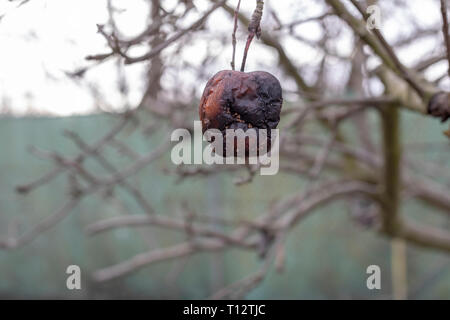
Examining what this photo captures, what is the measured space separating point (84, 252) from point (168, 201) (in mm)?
959

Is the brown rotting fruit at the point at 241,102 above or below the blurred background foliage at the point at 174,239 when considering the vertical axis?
below

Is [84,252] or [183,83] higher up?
[183,83]

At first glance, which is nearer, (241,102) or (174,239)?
(241,102)

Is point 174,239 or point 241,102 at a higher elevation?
point 174,239

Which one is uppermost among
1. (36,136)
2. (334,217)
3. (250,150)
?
(36,136)

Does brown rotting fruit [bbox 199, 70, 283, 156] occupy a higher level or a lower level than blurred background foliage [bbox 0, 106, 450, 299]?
Result: lower

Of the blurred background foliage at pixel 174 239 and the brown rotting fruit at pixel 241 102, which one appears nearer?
the brown rotting fruit at pixel 241 102

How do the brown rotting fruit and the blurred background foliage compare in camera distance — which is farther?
the blurred background foliage

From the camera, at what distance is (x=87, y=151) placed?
191 centimetres

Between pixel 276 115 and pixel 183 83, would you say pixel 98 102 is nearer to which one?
pixel 183 83

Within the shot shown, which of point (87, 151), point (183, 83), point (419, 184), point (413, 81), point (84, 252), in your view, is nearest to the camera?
point (413, 81)

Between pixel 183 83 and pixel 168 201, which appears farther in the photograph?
pixel 168 201
